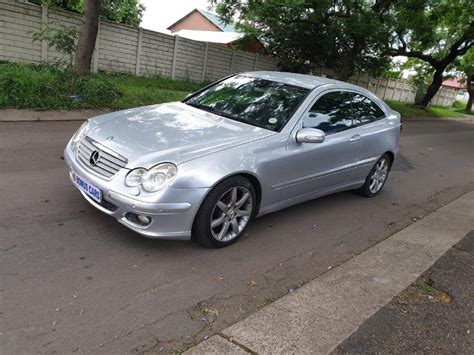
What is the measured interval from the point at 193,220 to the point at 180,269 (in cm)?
43

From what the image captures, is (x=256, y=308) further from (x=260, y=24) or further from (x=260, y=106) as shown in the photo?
(x=260, y=24)

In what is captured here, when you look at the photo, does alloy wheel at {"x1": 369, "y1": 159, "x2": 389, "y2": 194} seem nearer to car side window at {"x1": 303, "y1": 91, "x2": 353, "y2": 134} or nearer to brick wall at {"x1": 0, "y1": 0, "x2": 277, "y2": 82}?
car side window at {"x1": 303, "y1": 91, "x2": 353, "y2": 134}

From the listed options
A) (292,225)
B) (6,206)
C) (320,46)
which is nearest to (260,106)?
(292,225)

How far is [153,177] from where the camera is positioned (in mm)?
3713

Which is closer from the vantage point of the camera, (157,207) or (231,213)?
(157,207)

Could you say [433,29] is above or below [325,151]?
above

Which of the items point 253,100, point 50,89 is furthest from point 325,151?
point 50,89

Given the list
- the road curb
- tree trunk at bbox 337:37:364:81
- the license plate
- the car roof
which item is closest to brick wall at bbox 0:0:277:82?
tree trunk at bbox 337:37:364:81

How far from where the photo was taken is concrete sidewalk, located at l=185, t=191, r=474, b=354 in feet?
9.55

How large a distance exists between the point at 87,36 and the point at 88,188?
26.0 feet

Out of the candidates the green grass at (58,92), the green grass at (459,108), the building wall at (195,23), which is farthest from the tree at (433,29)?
the building wall at (195,23)

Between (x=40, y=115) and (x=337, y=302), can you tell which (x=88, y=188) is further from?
(x=40, y=115)

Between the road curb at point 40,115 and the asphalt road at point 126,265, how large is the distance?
199 cm

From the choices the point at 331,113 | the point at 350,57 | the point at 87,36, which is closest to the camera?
the point at 331,113
